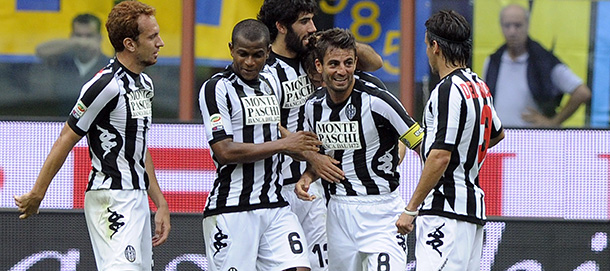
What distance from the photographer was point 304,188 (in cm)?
595

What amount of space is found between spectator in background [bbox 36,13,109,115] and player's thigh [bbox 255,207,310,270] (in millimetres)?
3936

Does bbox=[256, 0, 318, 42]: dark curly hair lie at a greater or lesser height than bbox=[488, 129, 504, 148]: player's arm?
greater

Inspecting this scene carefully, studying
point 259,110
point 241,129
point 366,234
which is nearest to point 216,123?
point 241,129

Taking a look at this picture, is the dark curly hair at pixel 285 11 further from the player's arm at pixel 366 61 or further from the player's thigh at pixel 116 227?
the player's thigh at pixel 116 227

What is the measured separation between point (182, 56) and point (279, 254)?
3.77m

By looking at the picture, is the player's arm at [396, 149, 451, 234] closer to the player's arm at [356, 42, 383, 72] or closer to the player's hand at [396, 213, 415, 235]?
the player's hand at [396, 213, 415, 235]

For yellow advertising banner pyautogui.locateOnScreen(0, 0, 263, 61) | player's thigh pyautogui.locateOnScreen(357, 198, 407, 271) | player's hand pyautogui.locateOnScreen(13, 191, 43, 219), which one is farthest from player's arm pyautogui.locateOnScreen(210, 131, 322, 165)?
yellow advertising banner pyautogui.locateOnScreen(0, 0, 263, 61)

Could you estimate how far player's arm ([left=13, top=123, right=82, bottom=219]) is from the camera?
5.52m

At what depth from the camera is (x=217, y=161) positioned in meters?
5.93

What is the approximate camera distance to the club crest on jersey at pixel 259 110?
5.89 meters

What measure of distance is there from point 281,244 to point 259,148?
599 millimetres

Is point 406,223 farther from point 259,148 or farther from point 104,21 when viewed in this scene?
point 104,21

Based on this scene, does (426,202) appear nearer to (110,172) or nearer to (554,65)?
(110,172)

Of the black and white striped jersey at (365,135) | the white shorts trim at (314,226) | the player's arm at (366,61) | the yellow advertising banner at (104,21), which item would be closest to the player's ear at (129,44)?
the black and white striped jersey at (365,135)
